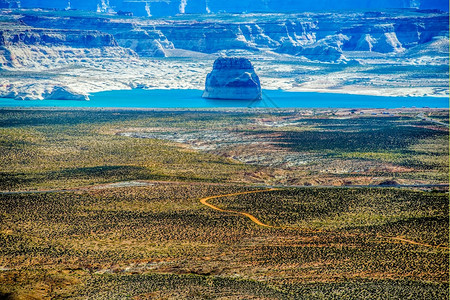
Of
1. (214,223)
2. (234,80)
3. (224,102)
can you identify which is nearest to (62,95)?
(224,102)

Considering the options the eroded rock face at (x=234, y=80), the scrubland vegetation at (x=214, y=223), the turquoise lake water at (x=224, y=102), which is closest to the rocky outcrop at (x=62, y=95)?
the turquoise lake water at (x=224, y=102)

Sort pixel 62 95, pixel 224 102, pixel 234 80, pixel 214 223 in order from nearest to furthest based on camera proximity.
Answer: pixel 214 223, pixel 224 102, pixel 62 95, pixel 234 80

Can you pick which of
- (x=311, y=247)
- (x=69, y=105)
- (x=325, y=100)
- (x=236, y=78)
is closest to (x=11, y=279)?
(x=311, y=247)

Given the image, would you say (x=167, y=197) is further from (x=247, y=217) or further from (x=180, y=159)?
(x=180, y=159)

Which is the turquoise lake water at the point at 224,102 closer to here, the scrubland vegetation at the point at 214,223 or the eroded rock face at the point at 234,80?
the eroded rock face at the point at 234,80

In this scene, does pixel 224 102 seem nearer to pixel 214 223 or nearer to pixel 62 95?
pixel 62 95

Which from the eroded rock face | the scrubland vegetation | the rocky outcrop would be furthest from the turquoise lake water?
the scrubland vegetation

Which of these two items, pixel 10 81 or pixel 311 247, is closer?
pixel 311 247
